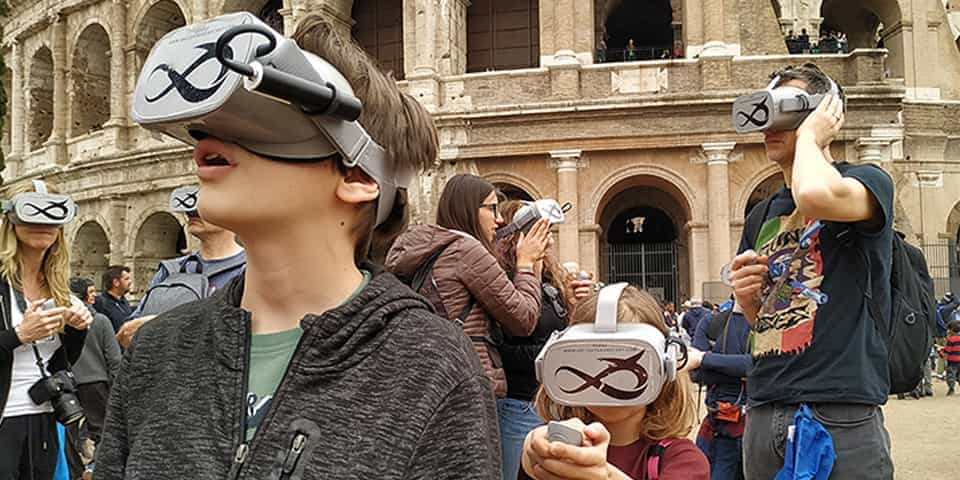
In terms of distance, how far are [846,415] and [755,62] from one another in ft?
52.7

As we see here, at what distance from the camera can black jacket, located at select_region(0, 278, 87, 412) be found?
3.86 metres

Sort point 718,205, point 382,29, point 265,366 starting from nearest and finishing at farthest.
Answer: point 265,366, point 718,205, point 382,29

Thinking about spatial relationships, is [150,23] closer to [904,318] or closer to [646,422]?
[904,318]

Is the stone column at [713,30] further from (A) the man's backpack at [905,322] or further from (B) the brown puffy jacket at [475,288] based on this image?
(A) the man's backpack at [905,322]

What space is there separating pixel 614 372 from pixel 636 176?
16841 millimetres

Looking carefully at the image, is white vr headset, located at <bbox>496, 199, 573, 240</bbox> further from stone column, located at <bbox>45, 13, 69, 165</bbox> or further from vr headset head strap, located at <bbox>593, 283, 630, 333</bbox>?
stone column, located at <bbox>45, 13, 69, 165</bbox>

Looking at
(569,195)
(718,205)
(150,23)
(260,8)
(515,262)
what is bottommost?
(515,262)

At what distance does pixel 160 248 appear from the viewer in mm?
22891

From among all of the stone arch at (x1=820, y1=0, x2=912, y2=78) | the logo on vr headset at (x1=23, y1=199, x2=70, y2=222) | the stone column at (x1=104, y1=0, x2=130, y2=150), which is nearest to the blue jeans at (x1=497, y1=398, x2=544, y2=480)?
the logo on vr headset at (x1=23, y1=199, x2=70, y2=222)

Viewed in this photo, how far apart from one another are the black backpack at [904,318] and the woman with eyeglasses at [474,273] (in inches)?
62.2

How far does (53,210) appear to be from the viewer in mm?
4008

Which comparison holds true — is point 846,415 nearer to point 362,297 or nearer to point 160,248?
point 362,297

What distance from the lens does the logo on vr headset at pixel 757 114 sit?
288cm

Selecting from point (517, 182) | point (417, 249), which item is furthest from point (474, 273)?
point (517, 182)
